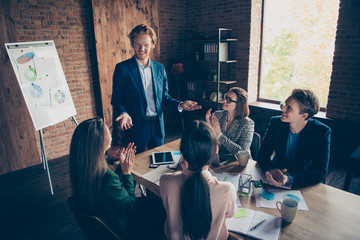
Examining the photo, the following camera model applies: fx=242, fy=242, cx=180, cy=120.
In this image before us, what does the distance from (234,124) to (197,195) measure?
4.53ft

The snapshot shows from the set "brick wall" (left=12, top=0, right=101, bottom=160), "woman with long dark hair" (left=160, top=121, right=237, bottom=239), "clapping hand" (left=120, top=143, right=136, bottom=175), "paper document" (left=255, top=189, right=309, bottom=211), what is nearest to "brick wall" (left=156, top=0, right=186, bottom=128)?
"brick wall" (left=12, top=0, right=101, bottom=160)

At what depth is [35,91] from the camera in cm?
296

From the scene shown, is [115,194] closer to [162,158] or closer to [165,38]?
[162,158]

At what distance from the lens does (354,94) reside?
3.53 metres

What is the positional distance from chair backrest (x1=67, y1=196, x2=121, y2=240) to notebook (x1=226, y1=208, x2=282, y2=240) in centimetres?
62

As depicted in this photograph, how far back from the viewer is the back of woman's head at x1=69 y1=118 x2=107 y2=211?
133 centimetres

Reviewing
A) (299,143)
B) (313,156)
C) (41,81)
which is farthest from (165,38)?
(313,156)

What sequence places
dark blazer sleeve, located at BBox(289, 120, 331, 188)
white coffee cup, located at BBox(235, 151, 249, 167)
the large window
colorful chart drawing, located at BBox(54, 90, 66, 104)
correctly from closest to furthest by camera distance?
1. dark blazer sleeve, located at BBox(289, 120, 331, 188)
2. white coffee cup, located at BBox(235, 151, 249, 167)
3. colorful chart drawing, located at BBox(54, 90, 66, 104)
4. the large window

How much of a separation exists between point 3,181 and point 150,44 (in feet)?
9.64

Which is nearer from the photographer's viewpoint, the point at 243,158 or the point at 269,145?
the point at 243,158

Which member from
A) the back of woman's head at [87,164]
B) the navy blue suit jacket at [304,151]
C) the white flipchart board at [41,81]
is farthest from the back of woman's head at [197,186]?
the white flipchart board at [41,81]

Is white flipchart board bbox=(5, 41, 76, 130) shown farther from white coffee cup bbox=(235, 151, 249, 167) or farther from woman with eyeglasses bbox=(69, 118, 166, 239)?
white coffee cup bbox=(235, 151, 249, 167)

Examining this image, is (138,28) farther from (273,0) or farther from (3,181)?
(273,0)

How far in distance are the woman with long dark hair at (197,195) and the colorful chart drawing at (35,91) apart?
2.51 meters
